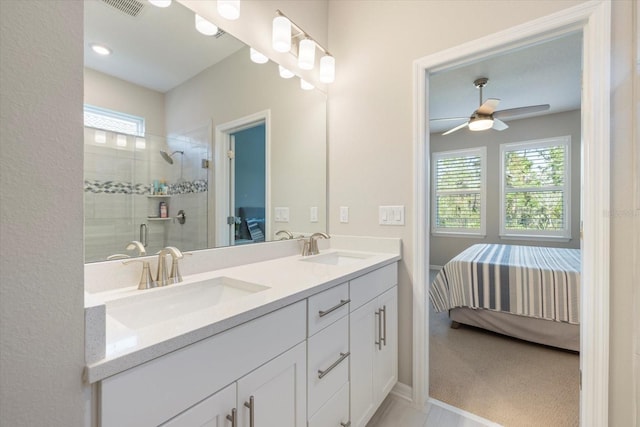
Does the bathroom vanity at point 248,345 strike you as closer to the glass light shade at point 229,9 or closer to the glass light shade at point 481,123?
the glass light shade at point 229,9

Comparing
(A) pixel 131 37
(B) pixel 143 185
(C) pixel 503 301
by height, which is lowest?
(C) pixel 503 301

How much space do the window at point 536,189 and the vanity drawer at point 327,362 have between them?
14.3 feet

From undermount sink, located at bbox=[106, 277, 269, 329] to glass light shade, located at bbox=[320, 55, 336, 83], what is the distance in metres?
1.46

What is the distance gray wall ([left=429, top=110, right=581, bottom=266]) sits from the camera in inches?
157

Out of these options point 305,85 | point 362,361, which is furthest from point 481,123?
point 362,361

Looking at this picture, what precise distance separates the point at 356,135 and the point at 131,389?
1.71 metres

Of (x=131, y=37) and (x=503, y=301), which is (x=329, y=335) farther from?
(x=503, y=301)

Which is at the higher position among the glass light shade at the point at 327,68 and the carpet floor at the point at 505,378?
the glass light shade at the point at 327,68

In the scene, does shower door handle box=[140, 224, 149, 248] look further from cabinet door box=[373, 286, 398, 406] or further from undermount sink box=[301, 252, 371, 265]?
cabinet door box=[373, 286, 398, 406]

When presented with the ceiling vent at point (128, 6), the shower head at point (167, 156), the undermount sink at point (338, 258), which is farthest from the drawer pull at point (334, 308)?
the ceiling vent at point (128, 6)

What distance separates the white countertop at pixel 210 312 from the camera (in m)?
0.54

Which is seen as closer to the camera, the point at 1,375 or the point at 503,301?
the point at 1,375

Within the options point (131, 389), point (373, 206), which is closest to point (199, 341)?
point (131, 389)

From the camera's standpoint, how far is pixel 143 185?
42.1 inches
